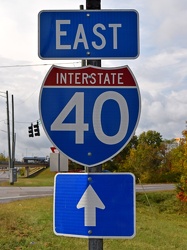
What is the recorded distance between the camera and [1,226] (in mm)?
12664

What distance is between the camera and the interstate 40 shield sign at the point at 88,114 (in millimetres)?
3006

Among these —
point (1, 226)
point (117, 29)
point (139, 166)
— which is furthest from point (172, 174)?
point (117, 29)

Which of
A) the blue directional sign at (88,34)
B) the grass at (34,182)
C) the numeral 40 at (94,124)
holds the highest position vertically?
the blue directional sign at (88,34)

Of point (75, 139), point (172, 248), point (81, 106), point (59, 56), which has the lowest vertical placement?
point (172, 248)

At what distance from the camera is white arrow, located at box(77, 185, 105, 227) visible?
2.99 m

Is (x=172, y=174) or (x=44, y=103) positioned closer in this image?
(x=44, y=103)

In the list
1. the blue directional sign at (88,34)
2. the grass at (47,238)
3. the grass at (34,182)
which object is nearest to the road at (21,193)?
the grass at (34,182)

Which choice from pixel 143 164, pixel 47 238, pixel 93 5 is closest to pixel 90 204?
pixel 93 5

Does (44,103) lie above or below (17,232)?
above

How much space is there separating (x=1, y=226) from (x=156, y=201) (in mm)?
19550

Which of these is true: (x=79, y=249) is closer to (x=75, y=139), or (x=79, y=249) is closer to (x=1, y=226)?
(x=1, y=226)

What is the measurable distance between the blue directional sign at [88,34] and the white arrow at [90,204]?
0.90 m

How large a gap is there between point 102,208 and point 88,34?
114 cm

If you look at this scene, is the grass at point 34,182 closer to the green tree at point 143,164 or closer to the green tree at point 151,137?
the green tree at point 143,164
